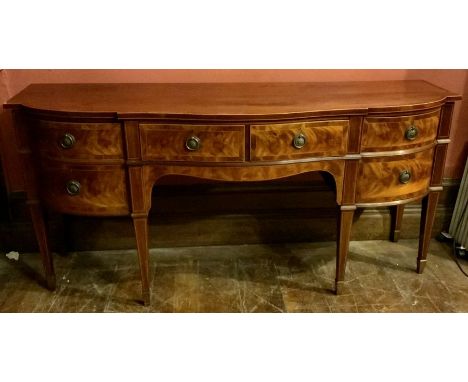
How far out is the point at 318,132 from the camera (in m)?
1.78

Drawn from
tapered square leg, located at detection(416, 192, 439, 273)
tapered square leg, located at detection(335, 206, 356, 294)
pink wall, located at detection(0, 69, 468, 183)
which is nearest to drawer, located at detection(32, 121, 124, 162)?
pink wall, located at detection(0, 69, 468, 183)

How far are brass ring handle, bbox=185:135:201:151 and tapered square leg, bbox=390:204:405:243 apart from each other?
3.92 ft

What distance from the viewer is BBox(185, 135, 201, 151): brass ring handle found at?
1734 mm

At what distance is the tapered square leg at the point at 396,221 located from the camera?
2.46 m

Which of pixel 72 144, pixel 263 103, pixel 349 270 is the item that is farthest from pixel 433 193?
pixel 72 144

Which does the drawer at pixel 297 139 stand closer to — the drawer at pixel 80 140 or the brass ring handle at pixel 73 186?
the drawer at pixel 80 140

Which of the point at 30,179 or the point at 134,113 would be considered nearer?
the point at 134,113

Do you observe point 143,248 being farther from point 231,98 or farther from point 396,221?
point 396,221

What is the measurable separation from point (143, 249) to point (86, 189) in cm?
33

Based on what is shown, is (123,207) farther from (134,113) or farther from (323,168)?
(323,168)

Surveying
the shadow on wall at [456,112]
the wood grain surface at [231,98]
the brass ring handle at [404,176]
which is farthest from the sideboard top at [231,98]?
the brass ring handle at [404,176]

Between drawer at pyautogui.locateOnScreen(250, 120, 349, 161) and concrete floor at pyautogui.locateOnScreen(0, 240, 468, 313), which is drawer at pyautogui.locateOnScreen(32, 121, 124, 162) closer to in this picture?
drawer at pyautogui.locateOnScreen(250, 120, 349, 161)

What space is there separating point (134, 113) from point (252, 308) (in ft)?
3.06

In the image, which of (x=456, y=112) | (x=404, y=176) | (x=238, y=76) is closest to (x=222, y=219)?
(x=238, y=76)
